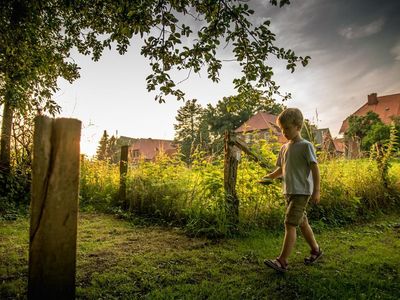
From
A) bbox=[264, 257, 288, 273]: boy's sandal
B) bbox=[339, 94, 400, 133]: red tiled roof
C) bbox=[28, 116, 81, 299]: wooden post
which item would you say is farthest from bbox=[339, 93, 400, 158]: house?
bbox=[28, 116, 81, 299]: wooden post

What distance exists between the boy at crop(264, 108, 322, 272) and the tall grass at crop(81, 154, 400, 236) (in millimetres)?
1565

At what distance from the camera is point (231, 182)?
4.84 m

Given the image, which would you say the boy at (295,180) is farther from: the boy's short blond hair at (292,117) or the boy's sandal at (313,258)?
the boy's sandal at (313,258)

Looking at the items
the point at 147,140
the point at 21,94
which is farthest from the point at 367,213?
the point at 147,140

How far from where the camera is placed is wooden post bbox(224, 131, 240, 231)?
4746 millimetres

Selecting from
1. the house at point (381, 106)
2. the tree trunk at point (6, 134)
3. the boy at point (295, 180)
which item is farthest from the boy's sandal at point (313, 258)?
the house at point (381, 106)

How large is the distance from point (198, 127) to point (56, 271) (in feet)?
163

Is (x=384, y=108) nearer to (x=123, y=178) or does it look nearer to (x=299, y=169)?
(x=123, y=178)

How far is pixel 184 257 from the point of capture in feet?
12.0

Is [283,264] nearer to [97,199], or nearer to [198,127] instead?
[97,199]

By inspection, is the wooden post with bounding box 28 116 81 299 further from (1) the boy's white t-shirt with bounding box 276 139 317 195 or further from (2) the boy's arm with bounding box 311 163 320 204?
(2) the boy's arm with bounding box 311 163 320 204

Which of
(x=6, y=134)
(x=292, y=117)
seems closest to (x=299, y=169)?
(x=292, y=117)

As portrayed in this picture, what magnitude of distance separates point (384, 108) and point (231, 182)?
52.0m

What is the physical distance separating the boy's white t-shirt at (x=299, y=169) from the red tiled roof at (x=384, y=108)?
151 ft
